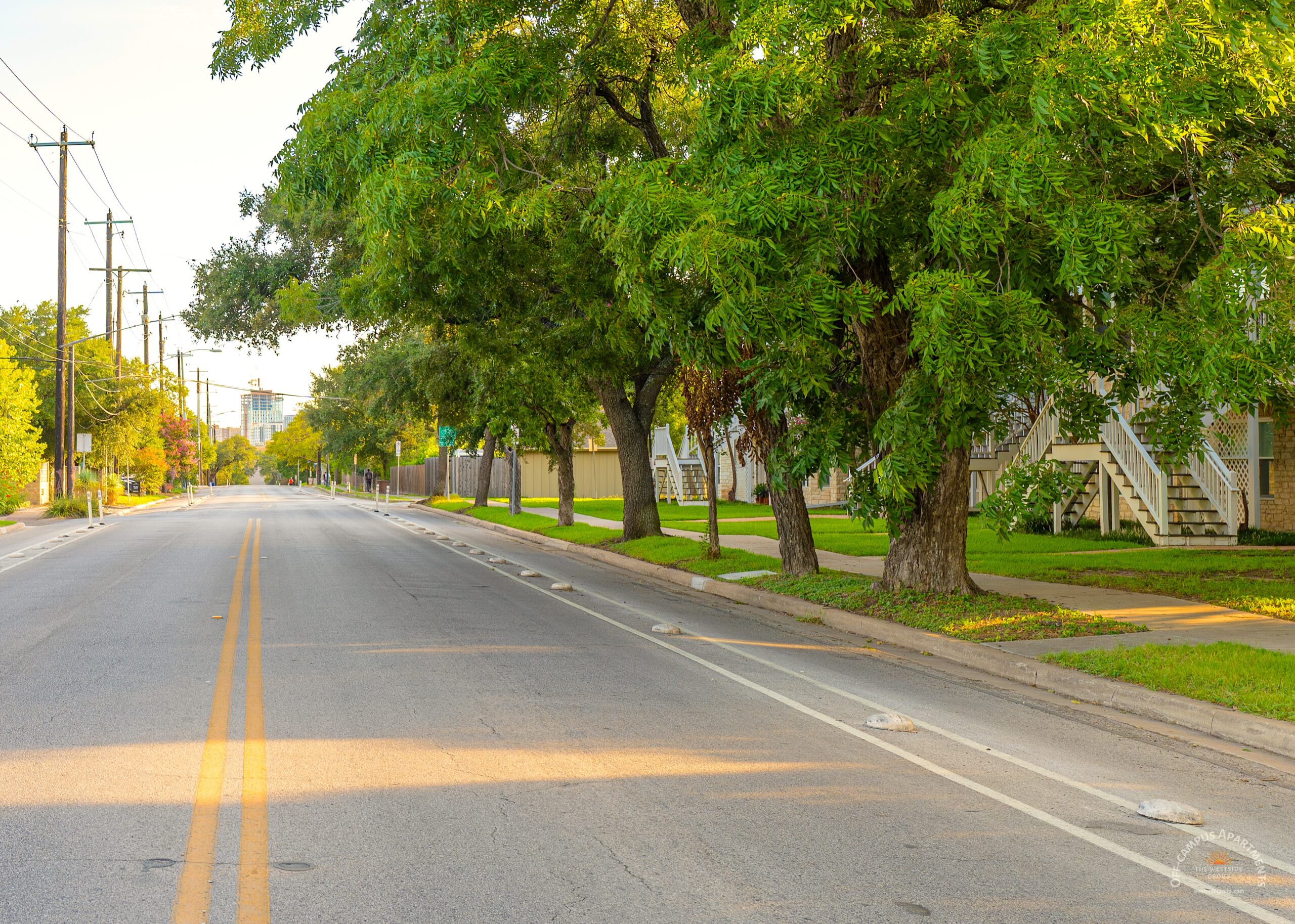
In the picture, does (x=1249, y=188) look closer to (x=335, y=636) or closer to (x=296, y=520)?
(x=335, y=636)

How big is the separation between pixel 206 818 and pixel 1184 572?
14211 millimetres

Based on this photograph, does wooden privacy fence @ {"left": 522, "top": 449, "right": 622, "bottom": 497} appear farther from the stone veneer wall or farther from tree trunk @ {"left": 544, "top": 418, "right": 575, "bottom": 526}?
the stone veneer wall

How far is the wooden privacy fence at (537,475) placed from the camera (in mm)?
54344

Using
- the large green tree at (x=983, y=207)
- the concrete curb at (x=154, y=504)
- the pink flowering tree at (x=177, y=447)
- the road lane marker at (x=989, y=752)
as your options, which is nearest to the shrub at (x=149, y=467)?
the concrete curb at (x=154, y=504)

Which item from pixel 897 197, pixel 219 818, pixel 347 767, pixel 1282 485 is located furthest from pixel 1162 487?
pixel 219 818

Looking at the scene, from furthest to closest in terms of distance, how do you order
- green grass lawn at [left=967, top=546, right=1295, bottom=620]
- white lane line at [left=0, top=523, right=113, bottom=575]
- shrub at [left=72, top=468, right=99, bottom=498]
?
shrub at [left=72, top=468, right=99, bottom=498]
white lane line at [left=0, top=523, right=113, bottom=575]
green grass lawn at [left=967, top=546, right=1295, bottom=620]

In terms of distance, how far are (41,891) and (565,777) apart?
2536mm

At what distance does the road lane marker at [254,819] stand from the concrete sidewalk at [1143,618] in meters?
6.40

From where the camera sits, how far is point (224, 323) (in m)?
26.4

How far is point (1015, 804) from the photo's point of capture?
18.6 feet

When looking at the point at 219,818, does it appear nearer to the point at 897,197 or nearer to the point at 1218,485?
the point at 897,197

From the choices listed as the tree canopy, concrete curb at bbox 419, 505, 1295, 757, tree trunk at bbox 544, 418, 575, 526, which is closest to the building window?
the tree canopy

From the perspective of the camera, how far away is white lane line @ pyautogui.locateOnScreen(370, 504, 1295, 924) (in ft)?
14.5

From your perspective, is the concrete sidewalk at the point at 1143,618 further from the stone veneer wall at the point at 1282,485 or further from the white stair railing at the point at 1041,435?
the stone veneer wall at the point at 1282,485
